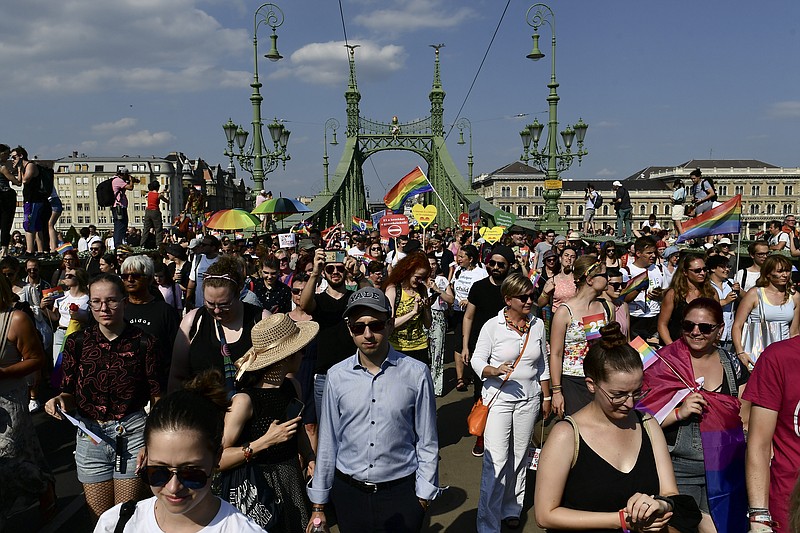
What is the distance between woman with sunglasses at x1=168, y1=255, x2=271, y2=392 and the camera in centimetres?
350

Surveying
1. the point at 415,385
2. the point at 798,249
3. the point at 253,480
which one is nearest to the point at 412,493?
the point at 415,385

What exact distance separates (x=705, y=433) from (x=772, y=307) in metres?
2.48

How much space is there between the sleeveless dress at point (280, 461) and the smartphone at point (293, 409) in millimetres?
17

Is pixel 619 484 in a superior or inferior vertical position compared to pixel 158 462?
inferior

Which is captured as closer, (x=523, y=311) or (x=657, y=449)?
(x=657, y=449)

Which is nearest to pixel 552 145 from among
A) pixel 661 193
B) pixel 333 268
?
pixel 333 268

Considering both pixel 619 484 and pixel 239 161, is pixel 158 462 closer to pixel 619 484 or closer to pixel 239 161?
pixel 619 484

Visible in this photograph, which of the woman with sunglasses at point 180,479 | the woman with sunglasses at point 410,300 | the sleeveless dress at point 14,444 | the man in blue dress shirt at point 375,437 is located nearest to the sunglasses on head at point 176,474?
the woman with sunglasses at point 180,479

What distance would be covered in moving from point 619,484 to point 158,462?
1591 mm

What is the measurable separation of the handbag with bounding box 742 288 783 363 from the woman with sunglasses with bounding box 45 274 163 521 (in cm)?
457

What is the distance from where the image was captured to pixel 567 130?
18516mm

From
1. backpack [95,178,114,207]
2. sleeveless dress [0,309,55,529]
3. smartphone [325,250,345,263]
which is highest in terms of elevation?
backpack [95,178,114,207]

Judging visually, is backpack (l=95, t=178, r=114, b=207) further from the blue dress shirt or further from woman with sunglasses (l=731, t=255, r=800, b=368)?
woman with sunglasses (l=731, t=255, r=800, b=368)

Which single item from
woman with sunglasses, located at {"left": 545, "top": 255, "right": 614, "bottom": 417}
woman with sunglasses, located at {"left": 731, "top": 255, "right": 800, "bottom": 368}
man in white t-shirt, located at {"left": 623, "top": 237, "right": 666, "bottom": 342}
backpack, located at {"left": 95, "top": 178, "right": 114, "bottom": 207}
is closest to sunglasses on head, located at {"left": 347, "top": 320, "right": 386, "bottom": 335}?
woman with sunglasses, located at {"left": 545, "top": 255, "right": 614, "bottom": 417}
